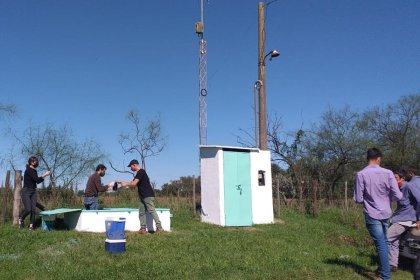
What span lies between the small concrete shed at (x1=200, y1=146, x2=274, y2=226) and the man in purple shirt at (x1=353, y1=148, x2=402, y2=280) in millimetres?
6691

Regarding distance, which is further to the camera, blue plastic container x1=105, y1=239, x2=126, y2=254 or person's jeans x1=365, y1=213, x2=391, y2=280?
blue plastic container x1=105, y1=239, x2=126, y2=254

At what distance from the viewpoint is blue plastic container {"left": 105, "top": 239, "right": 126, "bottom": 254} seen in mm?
8148

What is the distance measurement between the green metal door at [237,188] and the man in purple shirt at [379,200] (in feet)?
22.1

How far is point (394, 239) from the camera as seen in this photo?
777cm

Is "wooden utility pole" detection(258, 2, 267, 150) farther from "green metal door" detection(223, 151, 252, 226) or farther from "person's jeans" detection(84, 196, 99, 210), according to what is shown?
"person's jeans" detection(84, 196, 99, 210)

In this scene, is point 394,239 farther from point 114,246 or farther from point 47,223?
point 47,223


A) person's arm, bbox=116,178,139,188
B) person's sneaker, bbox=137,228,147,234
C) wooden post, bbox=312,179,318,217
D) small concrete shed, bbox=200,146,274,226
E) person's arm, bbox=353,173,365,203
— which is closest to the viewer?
person's arm, bbox=353,173,365,203

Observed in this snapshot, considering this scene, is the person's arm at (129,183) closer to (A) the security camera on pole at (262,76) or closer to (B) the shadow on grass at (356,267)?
(B) the shadow on grass at (356,267)

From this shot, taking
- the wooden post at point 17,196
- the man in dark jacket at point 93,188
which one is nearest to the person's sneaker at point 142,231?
the man in dark jacket at point 93,188

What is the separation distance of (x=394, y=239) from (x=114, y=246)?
16.2 ft

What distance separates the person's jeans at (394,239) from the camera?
777cm

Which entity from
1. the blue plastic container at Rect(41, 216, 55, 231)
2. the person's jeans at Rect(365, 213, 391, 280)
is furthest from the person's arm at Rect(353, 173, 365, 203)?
the blue plastic container at Rect(41, 216, 55, 231)

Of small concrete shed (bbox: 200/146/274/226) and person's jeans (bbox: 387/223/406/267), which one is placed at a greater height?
small concrete shed (bbox: 200/146/274/226)

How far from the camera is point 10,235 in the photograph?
31.6 feet
